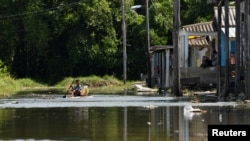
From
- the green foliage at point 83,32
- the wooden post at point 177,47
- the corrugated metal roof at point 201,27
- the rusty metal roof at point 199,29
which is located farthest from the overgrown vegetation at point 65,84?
the wooden post at point 177,47

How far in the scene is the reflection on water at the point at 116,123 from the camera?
19641mm

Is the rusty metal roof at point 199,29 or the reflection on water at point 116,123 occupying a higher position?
the rusty metal roof at point 199,29

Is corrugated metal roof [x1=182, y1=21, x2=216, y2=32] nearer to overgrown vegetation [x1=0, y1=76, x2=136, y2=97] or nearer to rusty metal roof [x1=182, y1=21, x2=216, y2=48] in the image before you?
rusty metal roof [x1=182, y1=21, x2=216, y2=48]

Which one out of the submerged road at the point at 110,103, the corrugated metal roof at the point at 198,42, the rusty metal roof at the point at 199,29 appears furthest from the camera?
the corrugated metal roof at the point at 198,42

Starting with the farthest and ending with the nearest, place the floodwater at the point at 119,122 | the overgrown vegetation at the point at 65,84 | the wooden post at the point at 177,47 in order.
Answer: the overgrown vegetation at the point at 65,84
the wooden post at the point at 177,47
the floodwater at the point at 119,122

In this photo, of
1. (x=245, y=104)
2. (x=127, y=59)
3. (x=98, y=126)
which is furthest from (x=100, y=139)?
(x=127, y=59)

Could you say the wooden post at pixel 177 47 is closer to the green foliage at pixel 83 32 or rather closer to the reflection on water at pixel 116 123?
the reflection on water at pixel 116 123

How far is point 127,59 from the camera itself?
76500 mm

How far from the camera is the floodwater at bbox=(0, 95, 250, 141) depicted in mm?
19625

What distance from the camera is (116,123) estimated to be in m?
23.6

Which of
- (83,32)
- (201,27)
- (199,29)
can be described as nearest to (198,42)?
(201,27)

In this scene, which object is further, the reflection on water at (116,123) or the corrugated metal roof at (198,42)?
A: the corrugated metal roof at (198,42)

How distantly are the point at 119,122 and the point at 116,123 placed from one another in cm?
36

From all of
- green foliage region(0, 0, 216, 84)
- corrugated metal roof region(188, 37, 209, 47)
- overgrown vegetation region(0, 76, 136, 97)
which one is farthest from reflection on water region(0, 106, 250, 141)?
green foliage region(0, 0, 216, 84)
